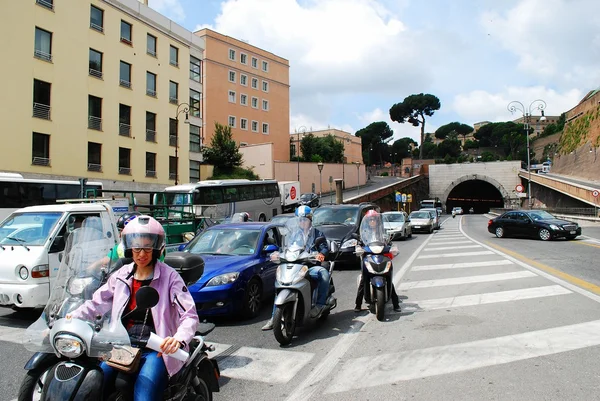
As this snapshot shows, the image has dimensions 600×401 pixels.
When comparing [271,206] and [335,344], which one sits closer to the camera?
[335,344]

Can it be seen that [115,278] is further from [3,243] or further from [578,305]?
[578,305]

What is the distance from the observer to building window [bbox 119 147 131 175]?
3362cm

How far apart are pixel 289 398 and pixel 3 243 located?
20.4 ft

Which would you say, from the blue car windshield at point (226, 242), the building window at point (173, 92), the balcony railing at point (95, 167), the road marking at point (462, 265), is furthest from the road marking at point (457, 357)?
the building window at point (173, 92)

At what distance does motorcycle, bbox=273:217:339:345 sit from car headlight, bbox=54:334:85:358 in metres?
3.00

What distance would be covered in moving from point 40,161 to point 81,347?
28917 millimetres

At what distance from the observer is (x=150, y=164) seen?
1435 inches

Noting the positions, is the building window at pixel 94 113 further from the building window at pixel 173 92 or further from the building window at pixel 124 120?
the building window at pixel 173 92

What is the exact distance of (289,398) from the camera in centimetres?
403

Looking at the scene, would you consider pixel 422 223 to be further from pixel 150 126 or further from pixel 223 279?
pixel 150 126

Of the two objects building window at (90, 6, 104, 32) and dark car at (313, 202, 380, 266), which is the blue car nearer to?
dark car at (313, 202, 380, 266)

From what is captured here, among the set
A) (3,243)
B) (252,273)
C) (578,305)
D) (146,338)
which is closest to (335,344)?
(252,273)

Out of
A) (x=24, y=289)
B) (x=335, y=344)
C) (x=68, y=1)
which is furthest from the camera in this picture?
(x=68, y=1)

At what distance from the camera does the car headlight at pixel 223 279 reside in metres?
6.75
